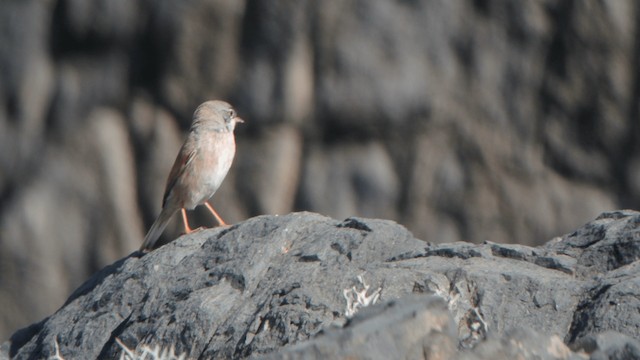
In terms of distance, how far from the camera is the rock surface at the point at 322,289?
497 centimetres

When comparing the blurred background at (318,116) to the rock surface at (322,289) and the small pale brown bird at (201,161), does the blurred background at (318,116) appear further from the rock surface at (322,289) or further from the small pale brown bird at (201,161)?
the rock surface at (322,289)

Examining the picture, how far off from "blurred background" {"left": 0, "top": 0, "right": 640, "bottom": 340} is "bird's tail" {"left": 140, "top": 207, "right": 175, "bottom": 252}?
3.97 ft

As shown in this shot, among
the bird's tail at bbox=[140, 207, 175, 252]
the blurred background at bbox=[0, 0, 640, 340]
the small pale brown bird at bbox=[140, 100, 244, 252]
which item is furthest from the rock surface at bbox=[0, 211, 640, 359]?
the blurred background at bbox=[0, 0, 640, 340]

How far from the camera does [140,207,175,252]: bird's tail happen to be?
808cm

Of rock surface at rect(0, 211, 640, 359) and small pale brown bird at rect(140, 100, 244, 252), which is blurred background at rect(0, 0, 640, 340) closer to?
small pale brown bird at rect(140, 100, 244, 252)

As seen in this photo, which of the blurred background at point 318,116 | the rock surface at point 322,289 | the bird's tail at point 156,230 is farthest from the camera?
the blurred background at point 318,116

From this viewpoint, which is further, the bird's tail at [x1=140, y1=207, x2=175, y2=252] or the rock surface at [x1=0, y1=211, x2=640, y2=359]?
the bird's tail at [x1=140, y1=207, x2=175, y2=252]

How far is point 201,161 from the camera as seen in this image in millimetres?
8508

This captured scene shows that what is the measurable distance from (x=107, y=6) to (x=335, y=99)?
6.25 feet

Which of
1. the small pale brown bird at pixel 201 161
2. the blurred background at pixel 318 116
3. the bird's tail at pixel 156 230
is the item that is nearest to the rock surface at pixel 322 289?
the bird's tail at pixel 156 230

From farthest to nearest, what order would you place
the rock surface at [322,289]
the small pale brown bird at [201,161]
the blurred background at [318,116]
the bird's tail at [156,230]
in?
the blurred background at [318,116], the small pale brown bird at [201,161], the bird's tail at [156,230], the rock surface at [322,289]

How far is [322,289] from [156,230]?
3.30 m

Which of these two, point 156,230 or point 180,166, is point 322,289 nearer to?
point 156,230

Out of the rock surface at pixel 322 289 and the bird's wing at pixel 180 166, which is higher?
the bird's wing at pixel 180 166
